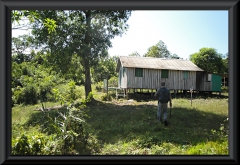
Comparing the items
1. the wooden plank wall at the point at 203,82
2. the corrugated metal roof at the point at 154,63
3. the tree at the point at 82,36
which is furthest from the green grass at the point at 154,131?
the wooden plank wall at the point at 203,82

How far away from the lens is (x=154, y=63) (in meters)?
9.69

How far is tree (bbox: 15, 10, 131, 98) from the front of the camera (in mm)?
7012

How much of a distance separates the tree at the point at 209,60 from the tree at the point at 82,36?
5.01 meters

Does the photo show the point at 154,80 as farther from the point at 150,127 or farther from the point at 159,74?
the point at 150,127

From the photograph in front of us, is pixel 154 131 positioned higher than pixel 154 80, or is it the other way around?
pixel 154 80

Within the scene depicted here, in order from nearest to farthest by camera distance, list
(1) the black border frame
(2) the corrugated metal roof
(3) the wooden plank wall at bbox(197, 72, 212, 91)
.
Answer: (1) the black border frame → (2) the corrugated metal roof → (3) the wooden plank wall at bbox(197, 72, 212, 91)

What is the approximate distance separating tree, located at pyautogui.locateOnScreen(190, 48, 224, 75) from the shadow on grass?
4.40 m

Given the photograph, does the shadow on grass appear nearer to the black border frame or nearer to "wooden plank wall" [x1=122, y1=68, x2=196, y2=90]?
the black border frame

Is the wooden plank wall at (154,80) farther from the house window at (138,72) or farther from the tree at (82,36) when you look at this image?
the tree at (82,36)

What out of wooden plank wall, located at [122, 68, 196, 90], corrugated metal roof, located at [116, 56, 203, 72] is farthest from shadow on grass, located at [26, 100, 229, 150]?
corrugated metal roof, located at [116, 56, 203, 72]
